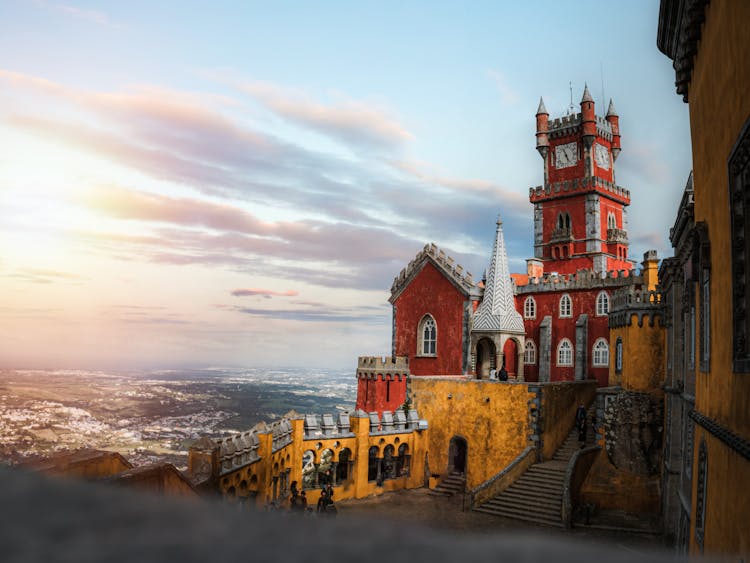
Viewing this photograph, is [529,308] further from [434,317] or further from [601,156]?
[601,156]

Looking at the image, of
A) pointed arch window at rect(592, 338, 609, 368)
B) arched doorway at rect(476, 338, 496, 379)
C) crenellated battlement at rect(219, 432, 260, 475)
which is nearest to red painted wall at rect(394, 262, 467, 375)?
arched doorway at rect(476, 338, 496, 379)

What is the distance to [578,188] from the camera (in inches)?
1806

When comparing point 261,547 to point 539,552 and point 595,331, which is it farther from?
point 595,331

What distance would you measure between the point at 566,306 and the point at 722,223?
2941cm

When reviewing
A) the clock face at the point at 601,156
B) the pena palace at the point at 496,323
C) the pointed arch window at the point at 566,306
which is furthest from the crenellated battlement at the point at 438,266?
the clock face at the point at 601,156

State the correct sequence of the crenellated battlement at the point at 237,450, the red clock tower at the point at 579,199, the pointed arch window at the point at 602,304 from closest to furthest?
the crenellated battlement at the point at 237,450 < the pointed arch window at the point at 602,304 < the red clock tower at the point at 579,199

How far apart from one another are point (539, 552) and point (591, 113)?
163ft

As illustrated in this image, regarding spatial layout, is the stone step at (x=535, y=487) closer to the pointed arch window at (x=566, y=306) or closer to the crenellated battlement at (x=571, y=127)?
the pointed arch window at (x=566, y=306)

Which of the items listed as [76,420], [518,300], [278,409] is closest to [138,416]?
[76,420]

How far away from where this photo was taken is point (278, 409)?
55.9m

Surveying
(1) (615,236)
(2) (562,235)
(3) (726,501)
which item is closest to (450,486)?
(3) (726,501)

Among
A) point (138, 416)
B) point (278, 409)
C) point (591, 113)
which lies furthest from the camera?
point (278, 409)

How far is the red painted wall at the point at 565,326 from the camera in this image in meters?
35.0

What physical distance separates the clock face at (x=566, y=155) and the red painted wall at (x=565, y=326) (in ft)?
47.7
